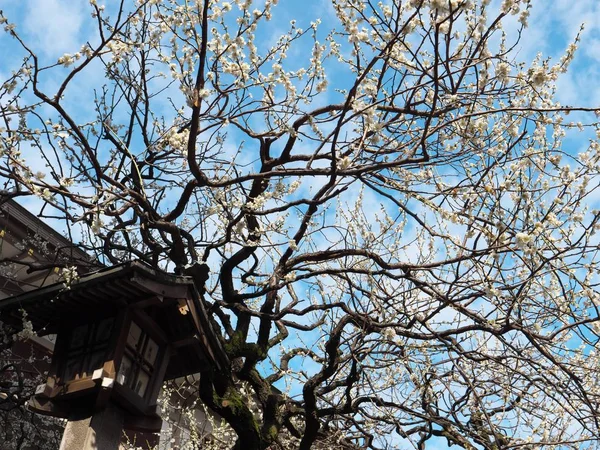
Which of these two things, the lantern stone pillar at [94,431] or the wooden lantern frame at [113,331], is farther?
the wooden lantern frame at [113,331]

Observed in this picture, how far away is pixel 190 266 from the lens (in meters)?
5.42

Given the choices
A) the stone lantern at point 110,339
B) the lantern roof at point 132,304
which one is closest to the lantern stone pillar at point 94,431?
the stone lantern at point 110,339

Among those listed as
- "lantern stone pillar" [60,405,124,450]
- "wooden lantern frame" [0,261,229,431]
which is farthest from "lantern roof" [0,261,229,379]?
"lantern stone pillar" [60,405,124,450]

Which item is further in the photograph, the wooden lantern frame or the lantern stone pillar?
the wooden lantern frame

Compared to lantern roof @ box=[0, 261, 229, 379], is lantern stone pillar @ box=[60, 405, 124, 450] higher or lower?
lower

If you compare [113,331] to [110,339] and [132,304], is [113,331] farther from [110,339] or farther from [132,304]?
[132,304]

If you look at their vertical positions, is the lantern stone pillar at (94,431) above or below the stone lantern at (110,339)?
below

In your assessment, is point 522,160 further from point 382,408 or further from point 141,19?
point 141,19

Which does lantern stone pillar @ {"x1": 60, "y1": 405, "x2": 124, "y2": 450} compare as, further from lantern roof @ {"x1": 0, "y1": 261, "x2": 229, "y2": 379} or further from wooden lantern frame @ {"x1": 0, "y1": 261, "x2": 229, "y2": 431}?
lantern roof @ {"x1": 0, "y1": 261, "x2": 229, "y2": 379}

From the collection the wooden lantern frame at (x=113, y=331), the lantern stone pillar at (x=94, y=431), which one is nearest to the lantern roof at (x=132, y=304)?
the wooden lantern frame at (x=113, y=331)

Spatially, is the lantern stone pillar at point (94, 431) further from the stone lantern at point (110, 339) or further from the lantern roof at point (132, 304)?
the lantern roof at point (132, 304)

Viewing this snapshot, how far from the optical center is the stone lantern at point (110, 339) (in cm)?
461

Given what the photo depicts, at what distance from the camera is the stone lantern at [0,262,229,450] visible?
4.61 meters

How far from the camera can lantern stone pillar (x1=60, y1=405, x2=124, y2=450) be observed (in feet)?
14.8
